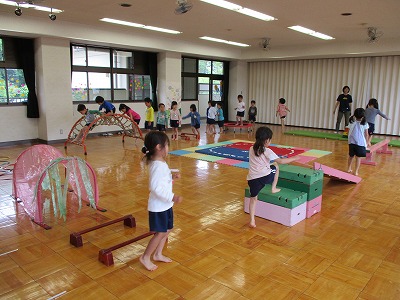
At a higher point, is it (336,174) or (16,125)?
(16,125)

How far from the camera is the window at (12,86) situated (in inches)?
331

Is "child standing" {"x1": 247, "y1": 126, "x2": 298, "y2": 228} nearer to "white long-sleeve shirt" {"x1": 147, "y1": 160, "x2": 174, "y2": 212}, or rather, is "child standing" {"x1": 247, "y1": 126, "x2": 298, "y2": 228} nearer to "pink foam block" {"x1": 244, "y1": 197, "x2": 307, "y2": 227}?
"pink foam block" {"x1": 244, "y1": 197, "x2": 307, "y2": 227}

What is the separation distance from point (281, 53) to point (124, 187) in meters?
9.20

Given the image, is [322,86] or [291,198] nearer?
[291,198]

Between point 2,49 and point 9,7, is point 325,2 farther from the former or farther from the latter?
point 2,49

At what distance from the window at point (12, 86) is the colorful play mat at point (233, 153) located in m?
4.31

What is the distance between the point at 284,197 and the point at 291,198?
0.27 feet

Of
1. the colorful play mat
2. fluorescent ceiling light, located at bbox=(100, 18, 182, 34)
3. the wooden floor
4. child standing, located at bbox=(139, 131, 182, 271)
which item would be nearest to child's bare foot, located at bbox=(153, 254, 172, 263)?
the wooden floor

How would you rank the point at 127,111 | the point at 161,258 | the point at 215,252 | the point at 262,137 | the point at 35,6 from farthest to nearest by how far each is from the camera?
the point at 127,111 < the point at 35,6 < the point at 262,137 < the point at 215,252 < the point at 161,258

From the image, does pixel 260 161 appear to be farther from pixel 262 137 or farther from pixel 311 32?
pixel 311 32

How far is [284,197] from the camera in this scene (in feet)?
12.1

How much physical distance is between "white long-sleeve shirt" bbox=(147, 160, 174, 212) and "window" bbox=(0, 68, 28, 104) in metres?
7.49

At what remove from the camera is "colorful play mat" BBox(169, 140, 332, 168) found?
22.7 feet

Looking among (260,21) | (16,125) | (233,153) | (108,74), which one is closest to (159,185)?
(233,153)
